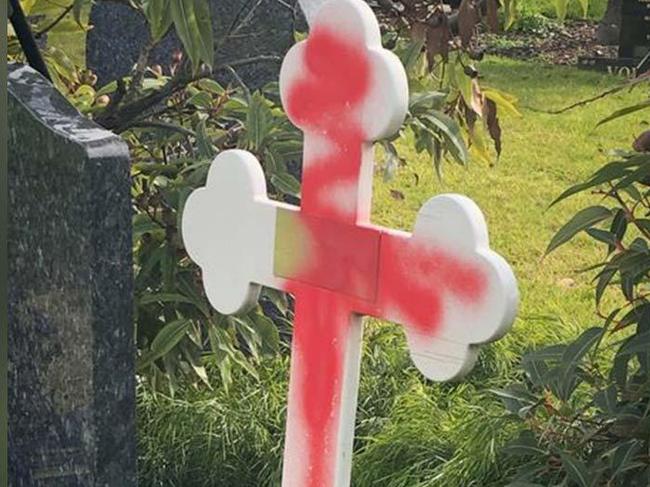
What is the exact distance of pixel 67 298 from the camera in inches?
90.7

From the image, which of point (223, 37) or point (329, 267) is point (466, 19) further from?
point (329, 267)

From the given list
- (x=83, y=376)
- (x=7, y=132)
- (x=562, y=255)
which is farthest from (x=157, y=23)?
(x=562, y=255)

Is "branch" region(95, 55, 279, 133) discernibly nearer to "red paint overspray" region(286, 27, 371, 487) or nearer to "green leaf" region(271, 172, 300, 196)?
"green leaf" region(271, 172, 300, 196)

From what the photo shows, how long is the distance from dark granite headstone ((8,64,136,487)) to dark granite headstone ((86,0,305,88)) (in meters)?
1.10

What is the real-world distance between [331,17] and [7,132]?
0.60 m

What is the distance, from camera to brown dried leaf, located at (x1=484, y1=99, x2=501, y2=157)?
328cm

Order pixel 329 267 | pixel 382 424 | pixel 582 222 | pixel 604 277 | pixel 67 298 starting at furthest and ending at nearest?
pixel 382 424, pixel 604 277, pixel 582 222, pixel 67 298, pixel 329 267

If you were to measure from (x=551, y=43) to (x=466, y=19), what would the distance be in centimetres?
861

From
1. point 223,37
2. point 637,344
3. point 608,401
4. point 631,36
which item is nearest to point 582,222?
point 637,344

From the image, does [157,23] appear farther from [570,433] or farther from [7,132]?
[570,433]

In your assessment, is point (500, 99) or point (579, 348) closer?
point (579, 348)

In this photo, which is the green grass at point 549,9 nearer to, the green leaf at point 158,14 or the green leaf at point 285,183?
the green leaf at point 285,183

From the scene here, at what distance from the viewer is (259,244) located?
2074 millimetres

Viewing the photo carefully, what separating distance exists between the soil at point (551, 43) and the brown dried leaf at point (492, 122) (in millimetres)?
7112
